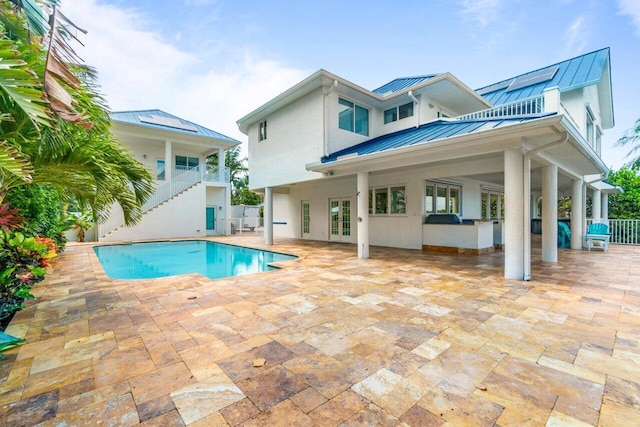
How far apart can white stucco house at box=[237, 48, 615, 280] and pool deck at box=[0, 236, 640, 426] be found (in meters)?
2.75

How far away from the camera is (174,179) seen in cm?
1658

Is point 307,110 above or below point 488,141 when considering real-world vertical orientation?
above

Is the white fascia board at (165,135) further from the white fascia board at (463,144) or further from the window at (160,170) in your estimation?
the white fascia board at (463,144)

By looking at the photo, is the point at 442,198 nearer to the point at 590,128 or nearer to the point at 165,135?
the point at 590,128

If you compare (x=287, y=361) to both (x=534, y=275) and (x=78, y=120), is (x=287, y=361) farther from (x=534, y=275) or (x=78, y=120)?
(x=534, y=275)

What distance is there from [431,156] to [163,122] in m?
17.4

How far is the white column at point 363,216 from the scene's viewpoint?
8.57 metres

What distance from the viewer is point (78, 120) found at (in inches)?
80.2

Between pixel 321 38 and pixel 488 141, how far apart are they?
9752 millimetres

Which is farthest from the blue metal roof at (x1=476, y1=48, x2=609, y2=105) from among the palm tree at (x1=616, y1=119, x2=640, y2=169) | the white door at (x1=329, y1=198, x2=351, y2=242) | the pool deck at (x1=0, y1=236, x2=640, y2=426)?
the palm tree at (x1=616, y1=119, x2=640, y2=169)

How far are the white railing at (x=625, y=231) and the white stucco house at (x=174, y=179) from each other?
19634mm

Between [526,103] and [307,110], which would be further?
[307,110]

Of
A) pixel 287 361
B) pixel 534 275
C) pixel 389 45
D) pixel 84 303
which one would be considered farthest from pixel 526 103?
pixel 84 303

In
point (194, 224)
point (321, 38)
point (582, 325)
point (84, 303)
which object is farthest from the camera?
point (194, 224)
